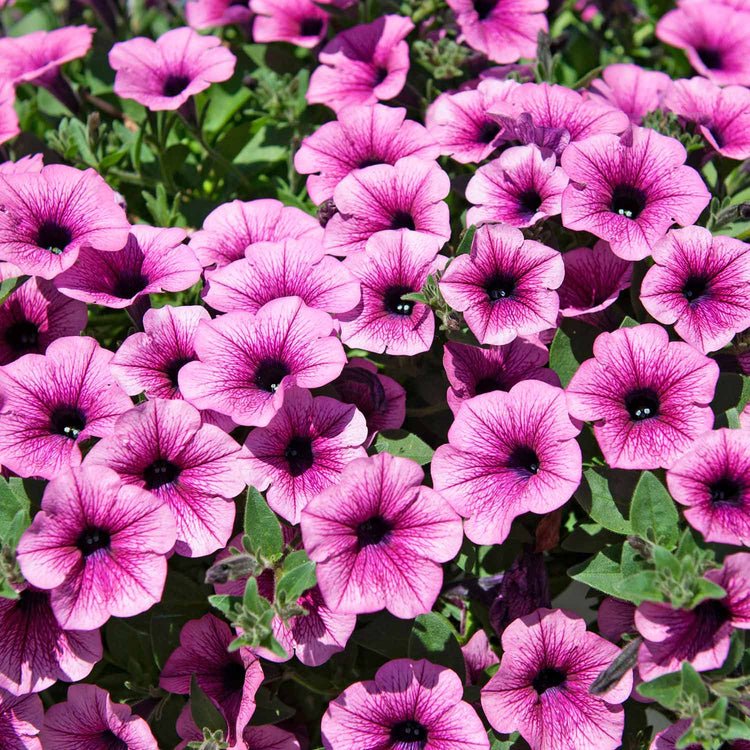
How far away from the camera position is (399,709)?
4.46 ft

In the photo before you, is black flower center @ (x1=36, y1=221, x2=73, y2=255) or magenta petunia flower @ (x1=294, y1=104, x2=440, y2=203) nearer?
black flower center @ (x1=36, y1=221, x2=73, y2=255)

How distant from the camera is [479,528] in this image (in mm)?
1323

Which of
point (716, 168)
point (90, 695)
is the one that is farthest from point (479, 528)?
point (716, 168)

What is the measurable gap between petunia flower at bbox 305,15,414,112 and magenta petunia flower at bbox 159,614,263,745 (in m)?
1.24

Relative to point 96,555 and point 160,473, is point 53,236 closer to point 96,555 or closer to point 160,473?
point 160,473

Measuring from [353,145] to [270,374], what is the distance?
2.00 ft

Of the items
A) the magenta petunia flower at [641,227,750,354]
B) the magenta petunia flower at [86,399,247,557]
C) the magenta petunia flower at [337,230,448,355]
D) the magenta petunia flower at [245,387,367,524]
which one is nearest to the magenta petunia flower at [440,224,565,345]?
the magenta petunia flower at [337,230,448,355]

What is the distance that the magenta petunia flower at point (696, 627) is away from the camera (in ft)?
3.95

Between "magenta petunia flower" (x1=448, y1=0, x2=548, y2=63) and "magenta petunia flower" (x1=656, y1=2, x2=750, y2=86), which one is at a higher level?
"magenta petunia flower" (x1=448, y1=0, x2=548, y2=63)

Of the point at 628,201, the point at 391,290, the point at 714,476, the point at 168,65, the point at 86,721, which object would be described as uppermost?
the point at 168,65

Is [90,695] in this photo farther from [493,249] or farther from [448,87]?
[448,87]

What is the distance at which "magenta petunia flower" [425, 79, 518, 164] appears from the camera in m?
1.73

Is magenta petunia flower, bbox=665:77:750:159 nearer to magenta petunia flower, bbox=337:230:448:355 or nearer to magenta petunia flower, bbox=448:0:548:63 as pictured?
magenta petunia flower, bbox=448:0:548:63

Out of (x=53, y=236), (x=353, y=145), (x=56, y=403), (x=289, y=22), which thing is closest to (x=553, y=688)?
(x=56, y=403)
